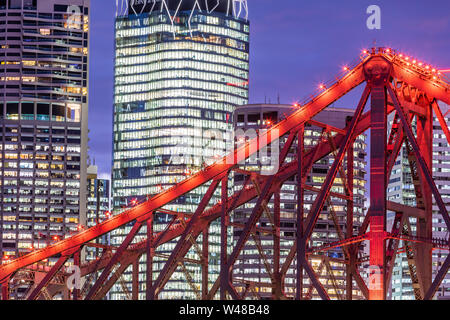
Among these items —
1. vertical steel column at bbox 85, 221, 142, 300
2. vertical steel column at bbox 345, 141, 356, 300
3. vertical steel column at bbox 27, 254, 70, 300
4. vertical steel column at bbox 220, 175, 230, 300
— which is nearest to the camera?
vertical steel column at bbox 345, 141, 356, 300

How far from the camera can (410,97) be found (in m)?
102

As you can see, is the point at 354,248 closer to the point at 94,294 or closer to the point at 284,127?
the point at 284,127

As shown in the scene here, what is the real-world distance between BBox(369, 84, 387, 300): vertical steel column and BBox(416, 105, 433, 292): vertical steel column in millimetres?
5669

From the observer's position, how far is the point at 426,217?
10094 centimetres

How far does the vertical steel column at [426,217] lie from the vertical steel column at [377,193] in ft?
18.6

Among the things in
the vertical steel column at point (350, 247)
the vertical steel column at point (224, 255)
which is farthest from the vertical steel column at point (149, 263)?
the vertical steel column at point (350, 247)

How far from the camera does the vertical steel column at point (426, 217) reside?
99250mm

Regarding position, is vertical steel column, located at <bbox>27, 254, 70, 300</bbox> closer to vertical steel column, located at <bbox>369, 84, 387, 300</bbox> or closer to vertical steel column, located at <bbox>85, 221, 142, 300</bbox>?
vertical steel column, located at <bbox>85, 221, 142, 300</bbox>

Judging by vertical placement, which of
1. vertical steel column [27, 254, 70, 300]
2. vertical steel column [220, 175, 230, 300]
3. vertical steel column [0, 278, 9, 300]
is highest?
vertical steel column [220, 175, 230, 300]

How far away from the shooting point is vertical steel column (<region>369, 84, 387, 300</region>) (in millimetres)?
93188

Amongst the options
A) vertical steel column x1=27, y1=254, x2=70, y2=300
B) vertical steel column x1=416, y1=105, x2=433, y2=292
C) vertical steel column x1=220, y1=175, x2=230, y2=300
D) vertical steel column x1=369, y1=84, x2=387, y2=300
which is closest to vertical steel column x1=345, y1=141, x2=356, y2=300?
vertical steel column x1=416, y1=105, x2=433, y2=292

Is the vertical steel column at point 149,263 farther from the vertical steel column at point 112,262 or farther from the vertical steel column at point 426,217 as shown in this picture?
the vertical steel column at point 426,217
